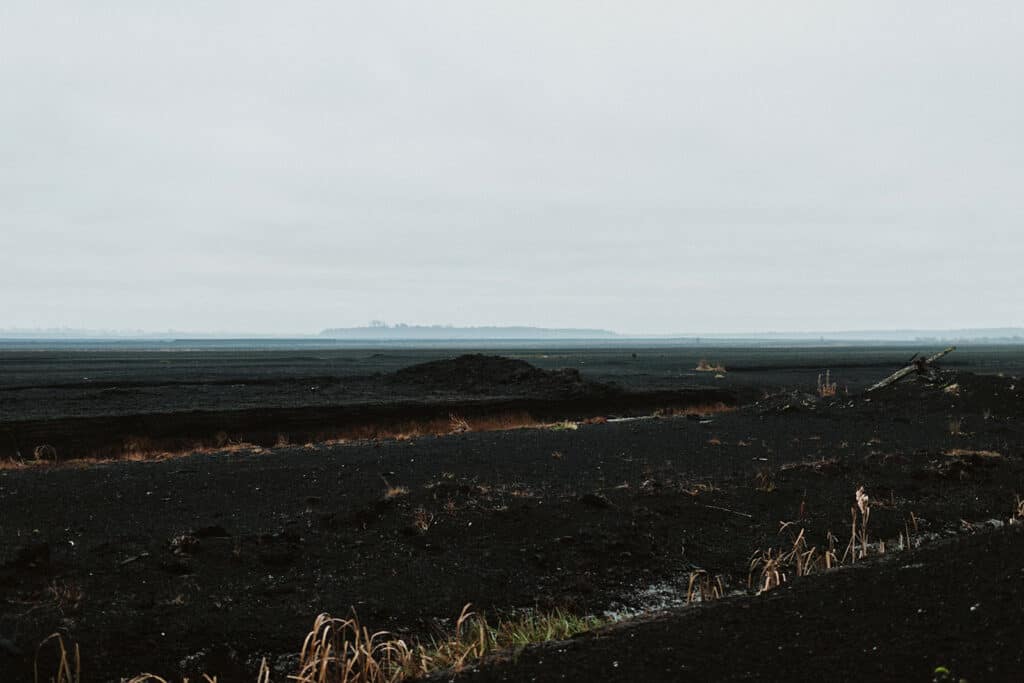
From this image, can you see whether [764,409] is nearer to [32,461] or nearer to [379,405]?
[379,405]

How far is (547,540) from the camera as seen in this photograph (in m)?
12.0

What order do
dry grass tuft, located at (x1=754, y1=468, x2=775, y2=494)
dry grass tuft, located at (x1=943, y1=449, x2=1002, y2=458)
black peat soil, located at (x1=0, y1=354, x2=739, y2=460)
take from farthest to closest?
black peat soil, located at (x1=0, y1=354, x2=739, y2=460) → dry grass tuft, located at (x1=943, y1=449, x2=1002, y2=458) → dry grass tuft, located at (x1=754, y1=468, x2=775, y2=494)

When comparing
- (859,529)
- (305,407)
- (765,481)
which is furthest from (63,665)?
(305,407)

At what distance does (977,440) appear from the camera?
21.4 metres

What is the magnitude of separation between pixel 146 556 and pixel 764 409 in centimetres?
2251

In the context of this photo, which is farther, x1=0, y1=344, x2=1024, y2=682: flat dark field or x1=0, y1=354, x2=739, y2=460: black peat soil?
x1=0, y1=354, x2=739, y2=460: black peat soil

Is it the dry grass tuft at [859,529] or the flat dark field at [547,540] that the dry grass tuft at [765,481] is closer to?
the flat dark field at [547,540]

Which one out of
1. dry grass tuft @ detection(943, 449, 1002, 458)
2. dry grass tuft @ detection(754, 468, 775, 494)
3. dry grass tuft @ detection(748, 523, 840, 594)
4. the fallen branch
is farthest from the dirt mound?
dry grass tuft @ detection(748, 523, 840, 594)

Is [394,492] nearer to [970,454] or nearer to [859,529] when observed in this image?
[859,529]

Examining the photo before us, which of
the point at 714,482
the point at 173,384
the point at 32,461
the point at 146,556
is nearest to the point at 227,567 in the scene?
the point at 146,556

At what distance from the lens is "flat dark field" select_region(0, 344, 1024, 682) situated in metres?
7.11

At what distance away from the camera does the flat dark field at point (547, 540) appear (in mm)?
7105

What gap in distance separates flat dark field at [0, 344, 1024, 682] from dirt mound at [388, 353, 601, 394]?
1480cm

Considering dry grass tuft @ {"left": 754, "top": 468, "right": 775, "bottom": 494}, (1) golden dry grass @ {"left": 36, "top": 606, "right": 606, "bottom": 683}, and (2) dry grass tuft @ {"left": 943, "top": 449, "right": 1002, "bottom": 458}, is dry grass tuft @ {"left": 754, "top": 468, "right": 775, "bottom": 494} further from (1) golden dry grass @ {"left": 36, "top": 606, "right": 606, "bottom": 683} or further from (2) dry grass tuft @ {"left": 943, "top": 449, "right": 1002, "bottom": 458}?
(1) golden dry grass @ {"left": 36, "top": 606, "right": 606, "bottom": 683}
